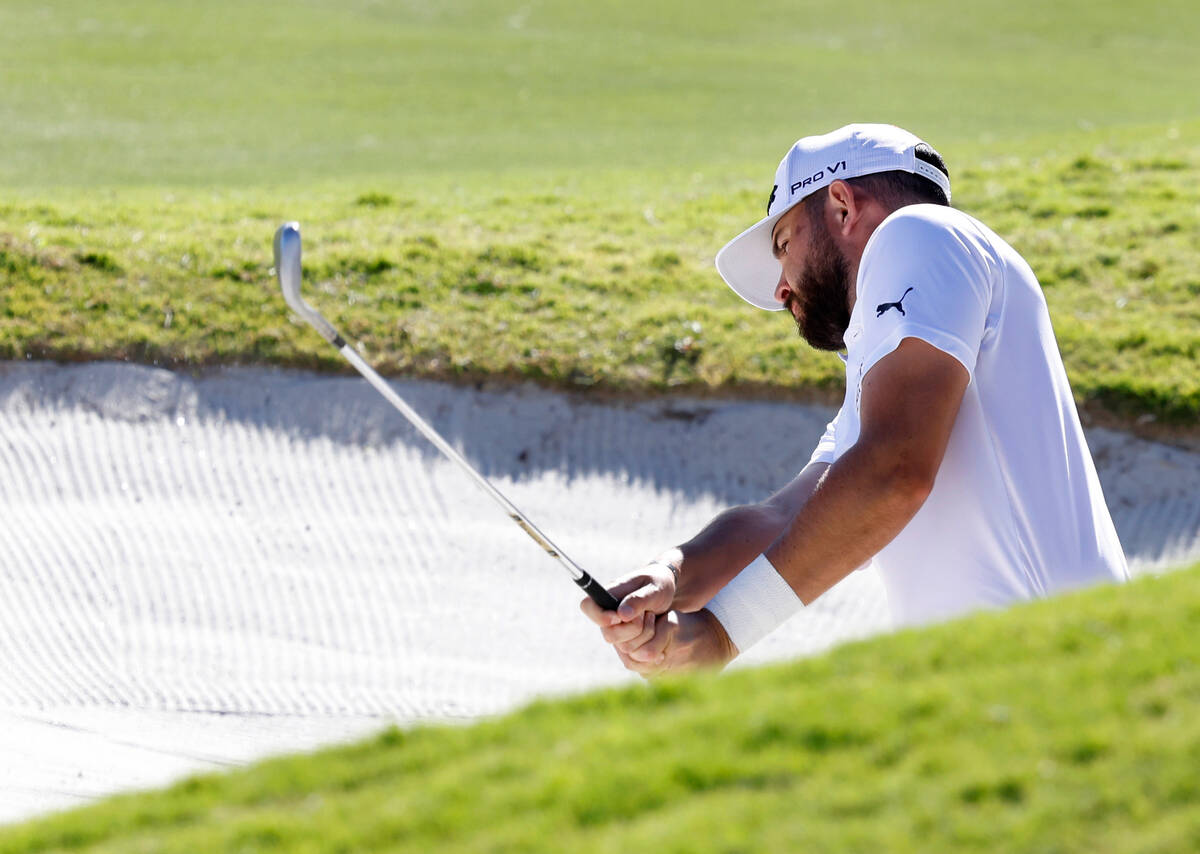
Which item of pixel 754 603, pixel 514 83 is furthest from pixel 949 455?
pixel 514 83

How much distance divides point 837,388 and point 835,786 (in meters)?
5.87

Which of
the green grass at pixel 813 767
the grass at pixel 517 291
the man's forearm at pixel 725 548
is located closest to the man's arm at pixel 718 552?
the man's forearm at pixel 725 548

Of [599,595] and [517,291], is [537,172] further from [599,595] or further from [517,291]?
[599,595]

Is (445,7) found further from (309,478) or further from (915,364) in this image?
(915,364)

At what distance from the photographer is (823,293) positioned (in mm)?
3260

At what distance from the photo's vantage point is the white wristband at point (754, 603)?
290 centimetres

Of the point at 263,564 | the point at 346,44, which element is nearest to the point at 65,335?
the point at 263,564

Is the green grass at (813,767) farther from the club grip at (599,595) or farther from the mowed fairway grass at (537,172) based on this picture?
the mowed fairway grass at (537,172)

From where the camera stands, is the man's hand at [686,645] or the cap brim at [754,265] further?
the cap brim at [754,265]

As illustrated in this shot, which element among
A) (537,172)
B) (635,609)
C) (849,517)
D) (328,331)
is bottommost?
(635,609)

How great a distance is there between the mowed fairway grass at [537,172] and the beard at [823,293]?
403 cm

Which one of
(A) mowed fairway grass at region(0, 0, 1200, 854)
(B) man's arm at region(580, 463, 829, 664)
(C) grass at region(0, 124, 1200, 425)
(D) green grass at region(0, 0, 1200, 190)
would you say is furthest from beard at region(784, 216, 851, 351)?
(D) green grass at region(0, 0, 1200, 190)

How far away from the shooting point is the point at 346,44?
1529 centimetres

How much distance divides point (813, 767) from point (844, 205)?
5.85 feet
